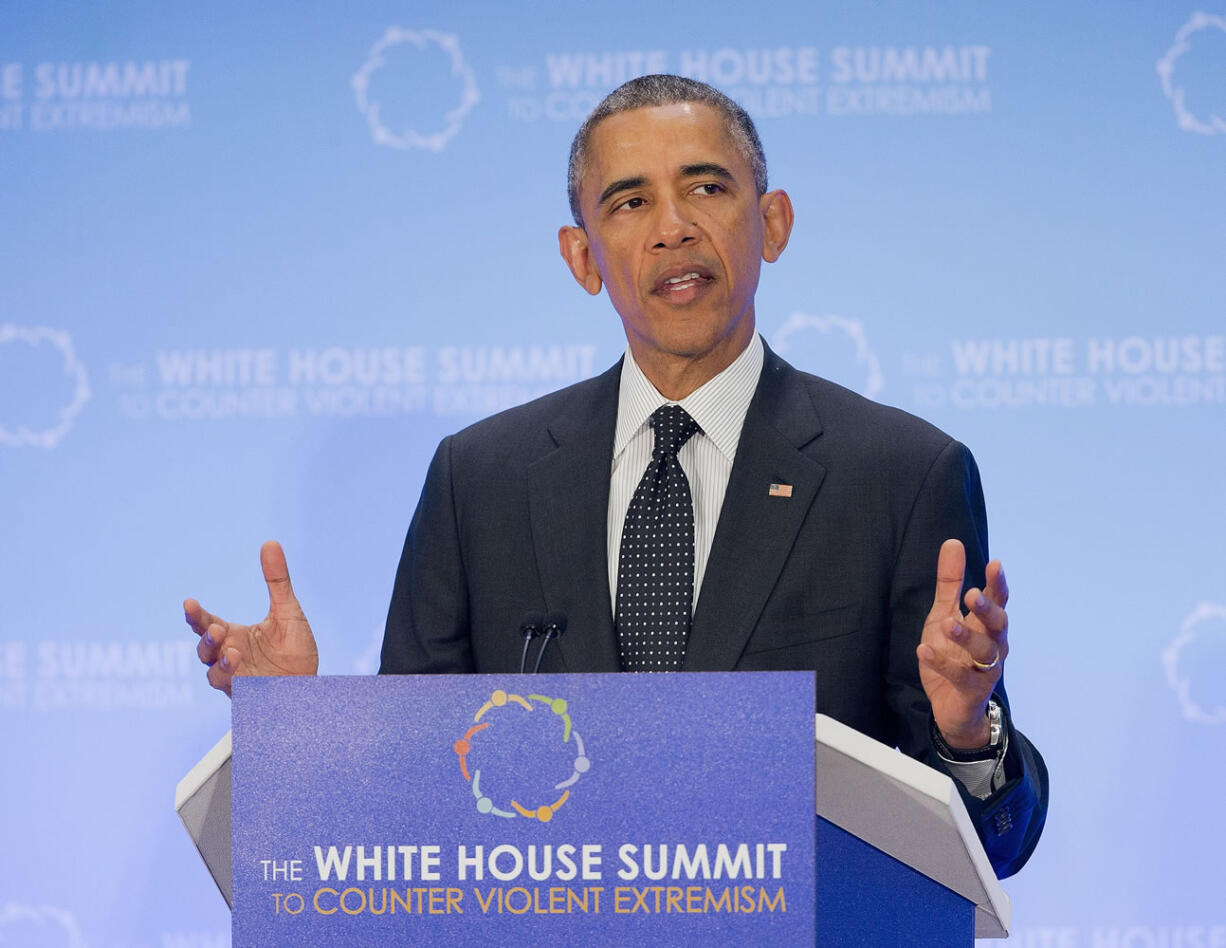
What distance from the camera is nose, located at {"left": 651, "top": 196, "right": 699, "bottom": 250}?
8.27 feet

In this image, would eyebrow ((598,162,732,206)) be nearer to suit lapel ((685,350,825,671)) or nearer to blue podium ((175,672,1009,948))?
suit lapel ((685,350,825,671))

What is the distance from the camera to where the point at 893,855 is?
1660 mm

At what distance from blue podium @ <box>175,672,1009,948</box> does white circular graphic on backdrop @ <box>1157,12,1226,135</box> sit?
288 cm

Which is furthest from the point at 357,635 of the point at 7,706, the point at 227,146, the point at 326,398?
the point at 227,146

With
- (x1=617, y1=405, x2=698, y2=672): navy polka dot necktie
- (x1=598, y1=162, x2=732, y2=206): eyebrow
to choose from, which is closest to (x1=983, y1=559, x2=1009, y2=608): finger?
(x1=617, y1=405, x2=698, y2=672): navy polka dot necktie

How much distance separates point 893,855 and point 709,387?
1110 millimetres

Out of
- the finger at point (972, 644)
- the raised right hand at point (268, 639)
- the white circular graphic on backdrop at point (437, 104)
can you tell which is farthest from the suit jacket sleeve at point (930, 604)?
the white circular graphic on backdrop at point (437, 104)

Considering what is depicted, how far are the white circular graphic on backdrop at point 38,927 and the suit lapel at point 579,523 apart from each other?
2.25m

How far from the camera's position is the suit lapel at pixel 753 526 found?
2320 mm

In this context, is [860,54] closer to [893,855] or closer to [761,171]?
[761,171]

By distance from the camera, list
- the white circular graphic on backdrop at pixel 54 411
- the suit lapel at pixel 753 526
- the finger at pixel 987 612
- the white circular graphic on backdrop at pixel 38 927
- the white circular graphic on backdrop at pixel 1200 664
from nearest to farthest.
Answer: the finger at pixel 987 612, the suit lapel at pixel 753 526, the white circular graphic on backdrop at pixel 1200 664, the white circular graphic on backdrop at pixel 38 927, the white circular graphic on backdrop at pixel 54 411

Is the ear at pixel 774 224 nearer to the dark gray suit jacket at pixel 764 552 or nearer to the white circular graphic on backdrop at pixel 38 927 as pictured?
the dark gray suit jacket at pixel 764 552

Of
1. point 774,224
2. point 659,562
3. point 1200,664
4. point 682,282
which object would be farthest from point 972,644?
point 1200,664

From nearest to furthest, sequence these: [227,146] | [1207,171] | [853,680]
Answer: [853,680] → [1207,171] → [227,146]
